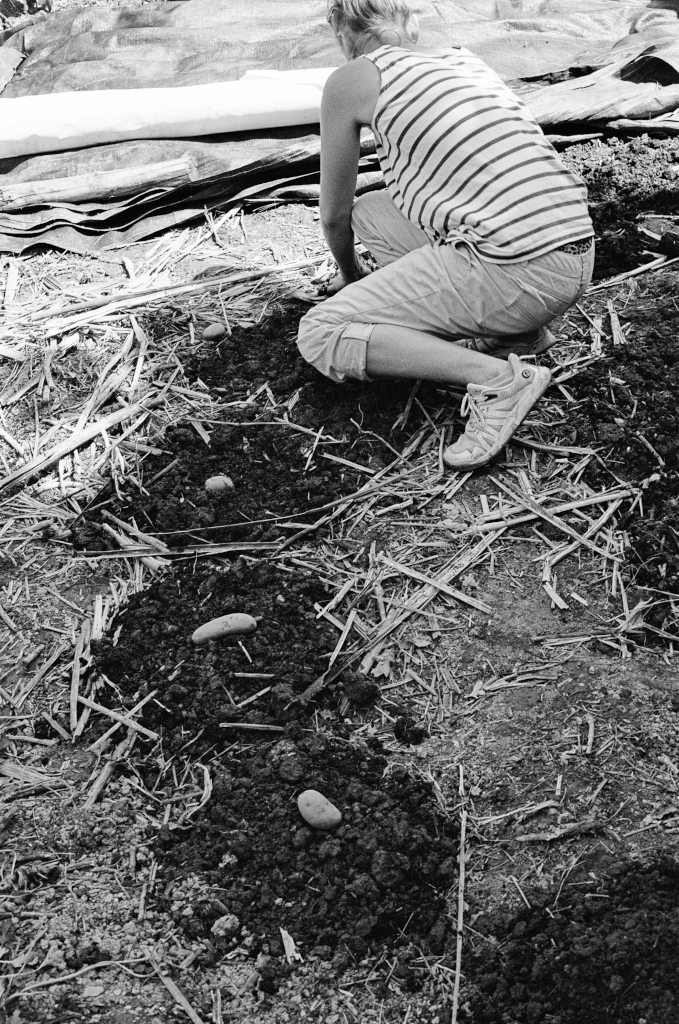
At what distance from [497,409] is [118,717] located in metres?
1.27

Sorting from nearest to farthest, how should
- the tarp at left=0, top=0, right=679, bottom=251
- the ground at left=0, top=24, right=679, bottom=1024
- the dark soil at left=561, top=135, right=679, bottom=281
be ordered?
the ground at left=0, top=24, right=679, bottom=1024 → the dark soil at left=561, top=135, right=679, bottom=281 → the tarp at left=0, top=0, right=679, bottom=251

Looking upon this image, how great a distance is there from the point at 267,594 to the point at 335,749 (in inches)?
19.0

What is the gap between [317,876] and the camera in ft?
5.19

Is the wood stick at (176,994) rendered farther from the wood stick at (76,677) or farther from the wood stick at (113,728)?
the wood stick at (76,677)

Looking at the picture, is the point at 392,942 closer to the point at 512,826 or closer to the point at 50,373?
the point at 512,826

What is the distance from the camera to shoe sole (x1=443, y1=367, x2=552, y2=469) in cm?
229

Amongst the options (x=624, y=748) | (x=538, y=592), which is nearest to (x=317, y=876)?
(x=624, y=748)

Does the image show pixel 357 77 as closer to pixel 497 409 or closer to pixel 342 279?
pixel 342 279

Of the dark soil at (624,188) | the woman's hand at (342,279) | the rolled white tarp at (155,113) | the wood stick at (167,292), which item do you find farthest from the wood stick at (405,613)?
the rolled white tarp at (155,113)

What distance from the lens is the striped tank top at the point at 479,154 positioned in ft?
7.15

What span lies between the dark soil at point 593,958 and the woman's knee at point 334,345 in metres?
1.51

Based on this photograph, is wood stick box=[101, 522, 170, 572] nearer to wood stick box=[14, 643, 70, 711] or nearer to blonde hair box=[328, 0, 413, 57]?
wood stick box=[14, 643, 70, 711]

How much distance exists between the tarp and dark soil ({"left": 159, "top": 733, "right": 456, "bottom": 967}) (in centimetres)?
270

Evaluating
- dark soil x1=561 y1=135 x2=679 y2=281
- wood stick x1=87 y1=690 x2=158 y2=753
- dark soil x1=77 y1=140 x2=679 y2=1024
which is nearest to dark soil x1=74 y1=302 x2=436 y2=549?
dark soil x1=77 y1=140 x2=679 y2=1024
